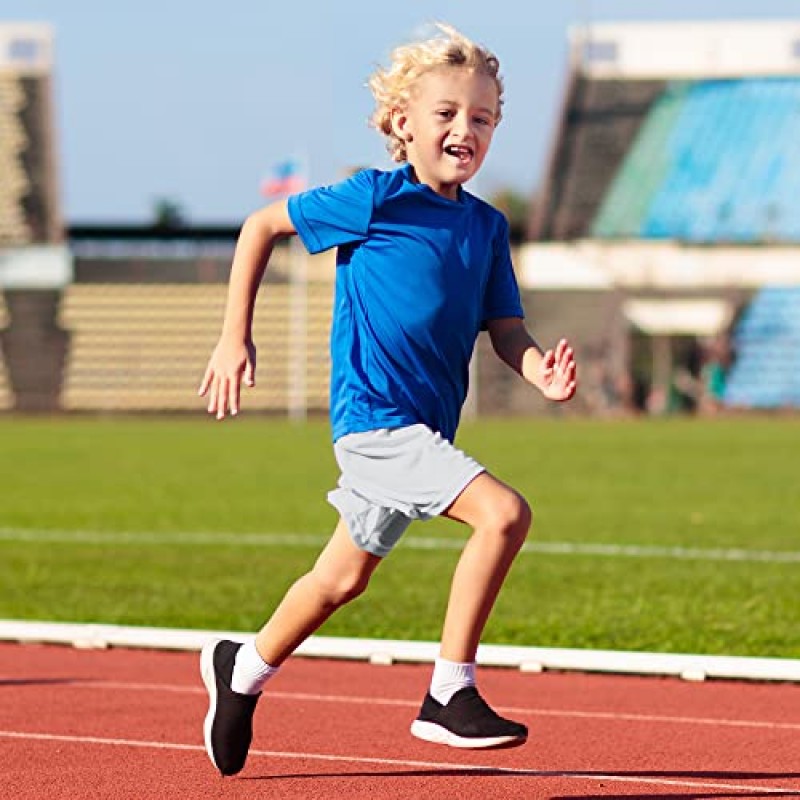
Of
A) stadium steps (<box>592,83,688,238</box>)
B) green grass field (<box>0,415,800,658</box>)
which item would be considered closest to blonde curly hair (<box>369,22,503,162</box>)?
green grass field (<box>0,415,800,658</box>)

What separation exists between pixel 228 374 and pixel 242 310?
0.18m

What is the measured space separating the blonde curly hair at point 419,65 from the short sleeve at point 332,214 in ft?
0.82

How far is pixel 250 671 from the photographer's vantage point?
18.8 feet

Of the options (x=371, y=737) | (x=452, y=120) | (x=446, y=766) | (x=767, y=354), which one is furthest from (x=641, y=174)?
(x=452, y=120)

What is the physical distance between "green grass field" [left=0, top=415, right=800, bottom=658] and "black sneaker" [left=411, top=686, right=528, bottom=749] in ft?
13.7

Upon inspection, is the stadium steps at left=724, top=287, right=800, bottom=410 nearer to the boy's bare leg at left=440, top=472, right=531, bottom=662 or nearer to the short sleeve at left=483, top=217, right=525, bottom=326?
the short sleeve at left=483, top=217, right=525, bottom=326

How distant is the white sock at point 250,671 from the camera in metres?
5.72

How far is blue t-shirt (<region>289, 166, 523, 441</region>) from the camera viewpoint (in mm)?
5344

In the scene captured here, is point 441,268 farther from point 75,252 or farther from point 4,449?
point 75,252

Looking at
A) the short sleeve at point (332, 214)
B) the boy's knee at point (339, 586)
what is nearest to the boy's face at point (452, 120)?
the short sleeve at point (332, 214)

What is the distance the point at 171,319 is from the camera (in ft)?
178

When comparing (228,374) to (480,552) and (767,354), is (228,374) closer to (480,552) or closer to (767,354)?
(480,552)

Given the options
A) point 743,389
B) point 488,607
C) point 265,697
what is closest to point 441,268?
point 488,607

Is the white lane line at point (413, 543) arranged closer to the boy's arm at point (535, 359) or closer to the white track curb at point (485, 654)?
the white track curb at point (485, 654)
